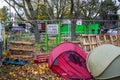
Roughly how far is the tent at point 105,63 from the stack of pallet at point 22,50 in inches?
171

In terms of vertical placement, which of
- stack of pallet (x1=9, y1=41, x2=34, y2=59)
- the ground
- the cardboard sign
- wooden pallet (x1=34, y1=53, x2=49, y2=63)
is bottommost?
the ground

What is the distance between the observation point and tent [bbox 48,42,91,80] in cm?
1104

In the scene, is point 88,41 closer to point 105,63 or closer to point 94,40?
point 94,40

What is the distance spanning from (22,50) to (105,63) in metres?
5.40

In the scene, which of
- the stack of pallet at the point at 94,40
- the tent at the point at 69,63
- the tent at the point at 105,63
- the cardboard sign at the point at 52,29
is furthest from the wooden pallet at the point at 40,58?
the tent at the point at 105,63

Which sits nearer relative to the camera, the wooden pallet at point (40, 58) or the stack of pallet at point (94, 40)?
the wooden pallet at point (40, 58)

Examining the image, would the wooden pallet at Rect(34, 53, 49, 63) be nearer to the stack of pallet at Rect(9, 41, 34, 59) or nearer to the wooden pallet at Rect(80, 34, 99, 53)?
the stack of pallet at Rect(9, 41, 34, 59)

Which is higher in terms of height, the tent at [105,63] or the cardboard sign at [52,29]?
the cardboard sign at [52,29]

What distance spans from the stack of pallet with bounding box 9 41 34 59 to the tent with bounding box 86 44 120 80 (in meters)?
4.35

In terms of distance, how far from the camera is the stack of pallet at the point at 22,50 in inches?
552

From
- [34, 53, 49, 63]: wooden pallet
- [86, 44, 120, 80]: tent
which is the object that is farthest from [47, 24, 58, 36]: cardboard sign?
[86, 44, 120, 80]: tent

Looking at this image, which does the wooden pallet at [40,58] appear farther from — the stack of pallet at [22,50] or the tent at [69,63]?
the tent at [69,63]

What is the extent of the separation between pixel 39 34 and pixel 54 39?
14.8ft

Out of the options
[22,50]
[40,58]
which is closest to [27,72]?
[40,58]
